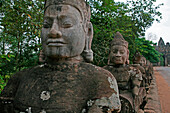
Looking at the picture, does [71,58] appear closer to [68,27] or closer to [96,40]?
[68,27]

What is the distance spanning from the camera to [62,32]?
69.3 inches

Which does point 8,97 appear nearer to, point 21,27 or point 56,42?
point 56,42

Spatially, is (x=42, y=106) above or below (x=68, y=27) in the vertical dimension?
below

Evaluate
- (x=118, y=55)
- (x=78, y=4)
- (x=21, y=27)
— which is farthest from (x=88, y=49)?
(x=21, y=27)

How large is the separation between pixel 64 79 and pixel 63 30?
526 mm

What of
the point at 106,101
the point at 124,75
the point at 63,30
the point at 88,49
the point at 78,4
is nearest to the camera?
the point at 106,101

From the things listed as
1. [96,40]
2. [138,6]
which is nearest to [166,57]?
[138,6]

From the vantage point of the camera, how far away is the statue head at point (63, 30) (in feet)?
5.75

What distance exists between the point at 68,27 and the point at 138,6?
12645mm

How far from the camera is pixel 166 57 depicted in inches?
1812

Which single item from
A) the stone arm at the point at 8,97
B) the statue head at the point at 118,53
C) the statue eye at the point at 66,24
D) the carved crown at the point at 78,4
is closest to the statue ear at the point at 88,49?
the carved crown at the point at 78,4

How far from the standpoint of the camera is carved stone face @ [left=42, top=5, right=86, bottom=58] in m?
1.75

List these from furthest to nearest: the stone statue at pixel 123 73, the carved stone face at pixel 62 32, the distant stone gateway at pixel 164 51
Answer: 1. the distant stone gateway at pixel 164 51
2. the stone statue at pixel 123 73
3. the carved stone face at pixel 62 32

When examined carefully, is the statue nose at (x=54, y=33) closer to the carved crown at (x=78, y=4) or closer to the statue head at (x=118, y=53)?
the carved crown at (x=78, y=4)
